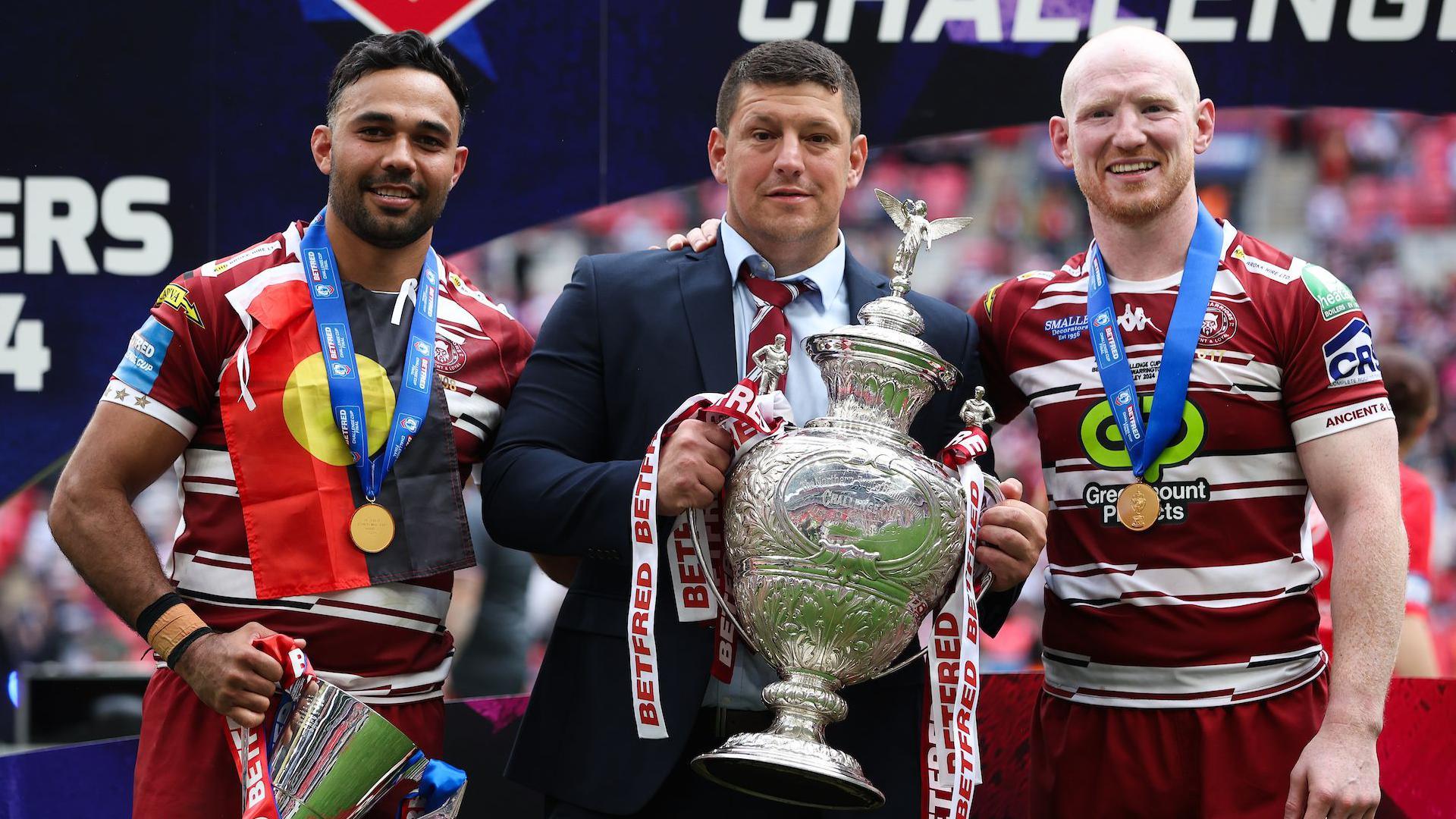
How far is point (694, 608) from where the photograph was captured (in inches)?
80.4

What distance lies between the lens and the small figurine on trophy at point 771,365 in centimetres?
195

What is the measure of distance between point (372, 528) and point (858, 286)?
0.91 meters

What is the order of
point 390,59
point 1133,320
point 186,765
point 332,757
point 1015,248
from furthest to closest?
point 1015,248, point 390,59, point 1133,320, point 186,765, point 332,757

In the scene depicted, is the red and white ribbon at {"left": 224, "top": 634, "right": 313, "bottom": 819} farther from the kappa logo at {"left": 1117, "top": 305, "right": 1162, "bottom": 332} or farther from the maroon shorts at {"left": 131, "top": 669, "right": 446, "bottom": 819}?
the kappa logo at {"left": 1117, "top": 305, "right": 1162, "bottom": 332}

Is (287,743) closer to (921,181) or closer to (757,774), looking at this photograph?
(757,774)

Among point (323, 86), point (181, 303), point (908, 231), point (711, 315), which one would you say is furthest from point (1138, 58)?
point (323, 86)

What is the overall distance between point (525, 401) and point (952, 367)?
0.68 metres

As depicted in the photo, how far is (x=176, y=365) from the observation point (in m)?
2.31

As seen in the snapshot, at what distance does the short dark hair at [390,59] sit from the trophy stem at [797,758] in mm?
1314

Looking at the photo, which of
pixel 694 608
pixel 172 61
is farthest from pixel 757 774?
pixel 172 61

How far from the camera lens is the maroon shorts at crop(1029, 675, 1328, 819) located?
2266 millimetres

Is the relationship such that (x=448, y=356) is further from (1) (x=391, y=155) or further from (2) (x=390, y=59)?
(2) (x=390, y=59)

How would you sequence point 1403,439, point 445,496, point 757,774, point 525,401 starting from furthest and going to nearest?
point 1403,439, point 445,496, point 525,401, point 757,774

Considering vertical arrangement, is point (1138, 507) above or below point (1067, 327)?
below
